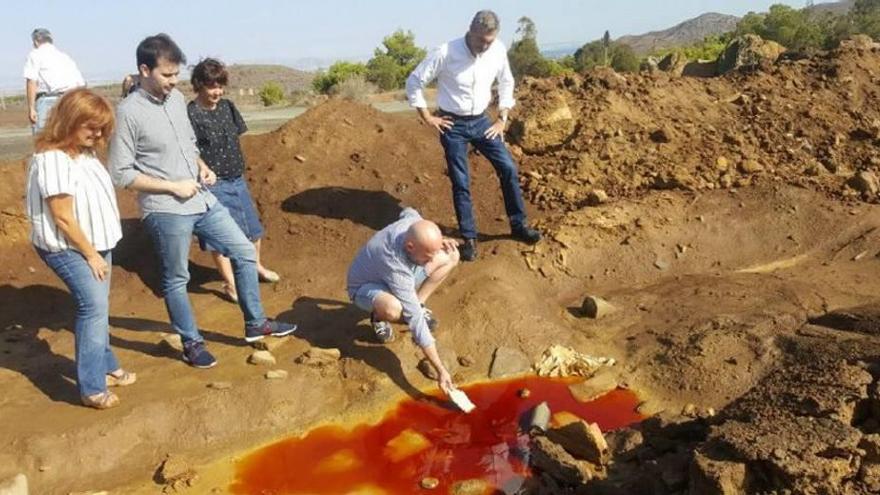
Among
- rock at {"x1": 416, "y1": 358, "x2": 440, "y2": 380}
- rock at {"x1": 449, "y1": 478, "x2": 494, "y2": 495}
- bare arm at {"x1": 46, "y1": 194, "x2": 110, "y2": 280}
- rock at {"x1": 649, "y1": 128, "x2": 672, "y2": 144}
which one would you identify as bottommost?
rock at {"x1": 449, "y1": 478, "x2": 494, "y2": 495}

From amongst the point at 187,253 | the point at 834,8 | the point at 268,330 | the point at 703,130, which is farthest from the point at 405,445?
the point at 834,8

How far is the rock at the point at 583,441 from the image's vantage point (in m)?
3.63

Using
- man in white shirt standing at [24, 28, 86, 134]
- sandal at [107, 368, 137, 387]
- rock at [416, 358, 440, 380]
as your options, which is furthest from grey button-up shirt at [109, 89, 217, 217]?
man in white shirt standing at [24, 28, 86, 134]

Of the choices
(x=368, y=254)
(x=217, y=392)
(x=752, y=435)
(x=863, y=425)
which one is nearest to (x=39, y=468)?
(x=217, y=392)

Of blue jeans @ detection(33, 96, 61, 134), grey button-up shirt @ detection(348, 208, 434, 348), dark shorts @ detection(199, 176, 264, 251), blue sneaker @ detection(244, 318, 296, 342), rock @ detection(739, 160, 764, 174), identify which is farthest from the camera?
rock @ detection(739, 160, 764, 174)

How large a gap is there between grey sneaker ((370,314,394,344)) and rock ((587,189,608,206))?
8.39 feet

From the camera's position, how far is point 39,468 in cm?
371

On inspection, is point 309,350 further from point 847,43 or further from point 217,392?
point 847,43

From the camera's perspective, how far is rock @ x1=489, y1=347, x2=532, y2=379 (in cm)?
466

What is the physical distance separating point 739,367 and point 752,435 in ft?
5.03

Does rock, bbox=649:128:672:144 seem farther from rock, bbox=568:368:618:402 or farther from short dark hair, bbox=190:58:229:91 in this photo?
short dark hair, bbox=190:58:229:91

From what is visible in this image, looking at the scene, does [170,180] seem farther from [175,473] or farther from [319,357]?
[175,473]

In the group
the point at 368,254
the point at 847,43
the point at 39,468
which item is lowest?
the point at 39,468

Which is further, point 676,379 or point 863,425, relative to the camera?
point 676,379
